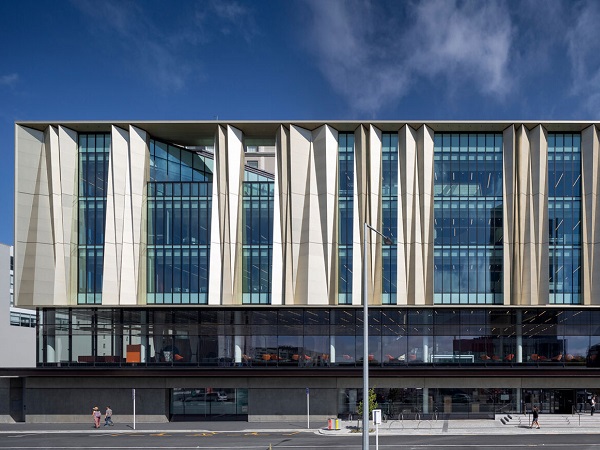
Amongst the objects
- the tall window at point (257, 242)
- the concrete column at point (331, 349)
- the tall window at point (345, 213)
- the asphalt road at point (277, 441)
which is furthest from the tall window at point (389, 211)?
the asphalt road at point (277, 441)

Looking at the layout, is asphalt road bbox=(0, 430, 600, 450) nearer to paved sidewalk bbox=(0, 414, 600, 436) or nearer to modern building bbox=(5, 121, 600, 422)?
paved sidewalk bbox=(0, 414, 600, 436)

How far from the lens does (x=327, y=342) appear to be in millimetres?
50344

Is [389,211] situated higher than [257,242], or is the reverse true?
[389,211]

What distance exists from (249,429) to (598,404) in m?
29.1

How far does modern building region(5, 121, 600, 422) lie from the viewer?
1959 inches

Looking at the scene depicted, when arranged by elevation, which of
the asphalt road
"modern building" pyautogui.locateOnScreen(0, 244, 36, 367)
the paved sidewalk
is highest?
"modern building" pyautogui.locateOnScreen(0, 244, 36, 367)

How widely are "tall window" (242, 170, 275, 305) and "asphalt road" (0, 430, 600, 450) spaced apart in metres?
11.5

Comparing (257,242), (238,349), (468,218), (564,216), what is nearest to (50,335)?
(238,349)

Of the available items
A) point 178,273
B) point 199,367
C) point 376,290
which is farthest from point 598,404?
point 178,273

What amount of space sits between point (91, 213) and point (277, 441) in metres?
24.8

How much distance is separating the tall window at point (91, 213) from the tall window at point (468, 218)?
27945mm

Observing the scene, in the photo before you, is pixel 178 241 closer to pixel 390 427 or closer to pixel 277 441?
pixel 277 441

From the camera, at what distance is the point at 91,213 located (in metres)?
51.2

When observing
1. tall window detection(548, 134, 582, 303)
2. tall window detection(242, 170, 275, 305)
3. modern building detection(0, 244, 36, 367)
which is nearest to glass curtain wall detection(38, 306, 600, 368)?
tall window detection(242, 170, 275, 305)
